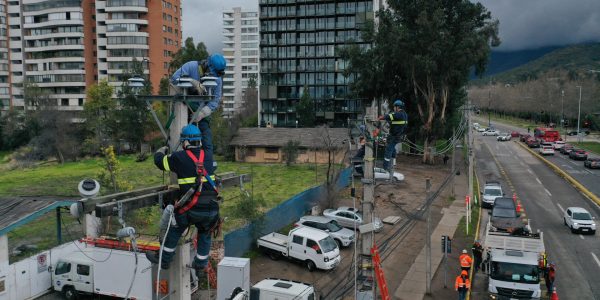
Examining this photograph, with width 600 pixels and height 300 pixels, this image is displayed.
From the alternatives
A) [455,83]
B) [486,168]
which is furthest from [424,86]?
[486,168]

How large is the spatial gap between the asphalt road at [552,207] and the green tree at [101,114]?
156ft

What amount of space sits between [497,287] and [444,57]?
33139 millimetres

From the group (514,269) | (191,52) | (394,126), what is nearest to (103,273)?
(394,126)

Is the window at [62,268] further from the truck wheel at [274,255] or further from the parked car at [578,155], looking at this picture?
the parked car at [578,155]

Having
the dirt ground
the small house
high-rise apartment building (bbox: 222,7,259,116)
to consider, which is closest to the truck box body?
the dirt ground

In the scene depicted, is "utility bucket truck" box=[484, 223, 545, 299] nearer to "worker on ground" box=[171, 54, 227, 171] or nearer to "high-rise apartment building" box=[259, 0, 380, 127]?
"worker on ground" box=[171, 54, 227, 171]

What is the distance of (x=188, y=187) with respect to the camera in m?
6.86

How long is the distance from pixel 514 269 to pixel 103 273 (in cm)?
1612

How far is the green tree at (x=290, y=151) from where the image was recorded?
53000 millimetres

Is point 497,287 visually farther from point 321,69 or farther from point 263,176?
point 321,69

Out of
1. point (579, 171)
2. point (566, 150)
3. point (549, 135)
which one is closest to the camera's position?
point (579, 171)

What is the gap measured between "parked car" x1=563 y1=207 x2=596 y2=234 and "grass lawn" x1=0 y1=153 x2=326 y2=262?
61.5 ft

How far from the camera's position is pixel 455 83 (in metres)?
52.2

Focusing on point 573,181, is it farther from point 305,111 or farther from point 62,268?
point 62,268
